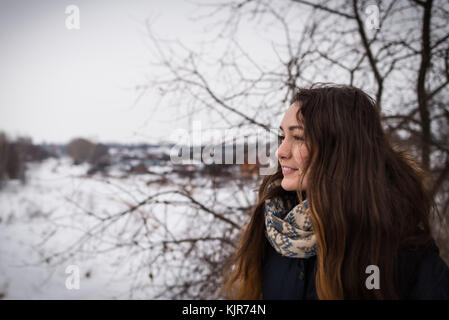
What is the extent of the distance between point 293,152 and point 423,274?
27.4 inches

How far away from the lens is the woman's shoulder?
3.26 feet

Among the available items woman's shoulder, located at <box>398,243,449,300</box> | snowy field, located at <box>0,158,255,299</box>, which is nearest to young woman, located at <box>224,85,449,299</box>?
woman's shoulder, located at <box>398,243,449,300</box>

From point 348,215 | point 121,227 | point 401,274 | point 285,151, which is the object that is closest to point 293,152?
point 285,151

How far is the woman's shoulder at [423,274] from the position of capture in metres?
0.99

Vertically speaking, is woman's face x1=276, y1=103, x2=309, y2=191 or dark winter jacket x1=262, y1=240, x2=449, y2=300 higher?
woman's face x1=276, y1=103, x2=309, y2=191

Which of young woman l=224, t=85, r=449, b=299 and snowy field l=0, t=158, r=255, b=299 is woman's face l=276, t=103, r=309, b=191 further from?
snowy field l=0, t=158, r=255, b=299

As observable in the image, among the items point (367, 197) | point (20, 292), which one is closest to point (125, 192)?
point (367, 197)

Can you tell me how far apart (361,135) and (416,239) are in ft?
1.57

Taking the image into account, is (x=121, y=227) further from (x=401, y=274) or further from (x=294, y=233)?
(x=401, y=274)

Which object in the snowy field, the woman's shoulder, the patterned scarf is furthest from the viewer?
the snowy field

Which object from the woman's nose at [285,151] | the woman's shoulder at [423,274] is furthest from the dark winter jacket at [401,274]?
the woman's nose at [285,151]

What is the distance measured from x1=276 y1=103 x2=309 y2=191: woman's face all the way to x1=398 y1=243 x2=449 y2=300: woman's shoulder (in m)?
0.50

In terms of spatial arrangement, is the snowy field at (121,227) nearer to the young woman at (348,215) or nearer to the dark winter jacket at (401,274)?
the dark winter jacket at (401,274)

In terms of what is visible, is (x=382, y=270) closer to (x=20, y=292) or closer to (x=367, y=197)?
(x=367, y=197)
